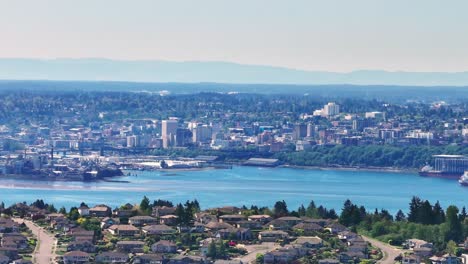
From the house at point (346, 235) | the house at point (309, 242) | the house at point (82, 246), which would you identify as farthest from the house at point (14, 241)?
the house at point (346, 235)

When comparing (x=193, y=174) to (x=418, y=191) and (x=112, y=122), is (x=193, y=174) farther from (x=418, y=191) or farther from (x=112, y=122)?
(x=112, y=122)

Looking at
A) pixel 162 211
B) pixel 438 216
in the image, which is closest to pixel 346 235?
pixel 438 216

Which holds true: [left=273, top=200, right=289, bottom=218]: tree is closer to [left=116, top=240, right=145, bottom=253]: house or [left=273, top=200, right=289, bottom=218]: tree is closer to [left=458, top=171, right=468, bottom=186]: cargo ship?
[left=116, top=240, right=145, bottom=253]: house

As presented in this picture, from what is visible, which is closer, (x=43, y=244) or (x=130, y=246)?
(x=130, y=246)

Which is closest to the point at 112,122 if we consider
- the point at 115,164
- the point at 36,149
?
the point at 36,149

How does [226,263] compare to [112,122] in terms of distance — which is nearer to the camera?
[226,263]

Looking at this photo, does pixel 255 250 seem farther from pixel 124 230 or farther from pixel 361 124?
pixel 361 124
